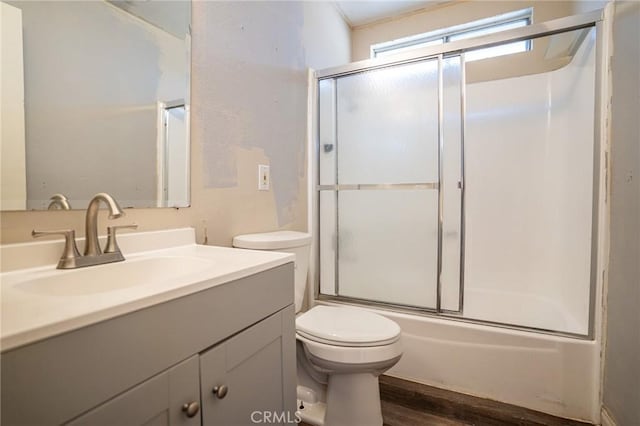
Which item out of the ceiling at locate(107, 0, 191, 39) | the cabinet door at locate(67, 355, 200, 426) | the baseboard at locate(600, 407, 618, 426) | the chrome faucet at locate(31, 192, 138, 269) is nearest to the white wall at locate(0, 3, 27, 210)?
→ the chrome faucet at locate(31, 192, 138, 269)

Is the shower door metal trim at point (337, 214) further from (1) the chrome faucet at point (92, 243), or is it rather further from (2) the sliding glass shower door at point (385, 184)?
(1) the chrome faucet at point (92, 243)

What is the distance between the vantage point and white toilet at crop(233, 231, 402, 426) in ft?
3.74

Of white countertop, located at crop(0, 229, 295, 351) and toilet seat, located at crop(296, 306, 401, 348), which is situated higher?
white countertop, located at crop(0, 229, 295, 351)

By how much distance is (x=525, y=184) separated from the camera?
2197mm

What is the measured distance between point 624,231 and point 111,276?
184 centimetres

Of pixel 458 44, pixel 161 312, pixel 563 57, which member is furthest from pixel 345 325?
pixel 563 57

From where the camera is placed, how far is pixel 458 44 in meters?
1.65

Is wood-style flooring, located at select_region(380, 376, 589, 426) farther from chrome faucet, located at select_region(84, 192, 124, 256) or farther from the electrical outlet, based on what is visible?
chrome faucet, located at select_region(84, 192, 124, 256)

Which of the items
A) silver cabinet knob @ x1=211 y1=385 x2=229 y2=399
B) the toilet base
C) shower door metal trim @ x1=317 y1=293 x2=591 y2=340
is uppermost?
silver cabinet knob @ x1=211 y1=385 x2=229 y2=399

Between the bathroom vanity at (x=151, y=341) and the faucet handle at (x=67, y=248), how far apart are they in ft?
0.10

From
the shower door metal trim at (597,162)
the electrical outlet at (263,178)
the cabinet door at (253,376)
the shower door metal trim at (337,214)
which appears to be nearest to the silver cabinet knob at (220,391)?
the cabinet door at (253,376)

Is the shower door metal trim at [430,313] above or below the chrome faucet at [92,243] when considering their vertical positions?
below

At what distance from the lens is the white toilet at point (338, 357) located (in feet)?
3.74

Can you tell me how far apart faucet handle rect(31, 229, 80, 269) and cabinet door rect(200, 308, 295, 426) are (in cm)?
44
